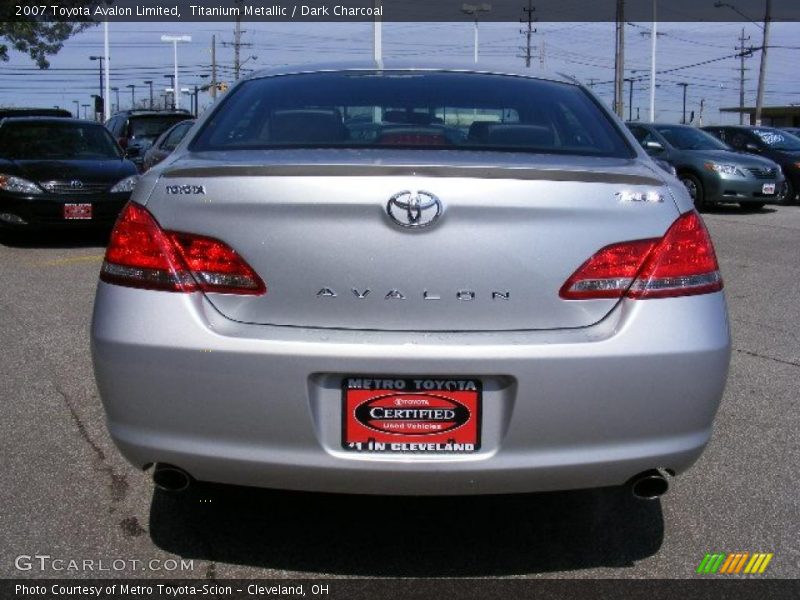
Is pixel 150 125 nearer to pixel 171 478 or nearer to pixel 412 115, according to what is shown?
pixel 412 115

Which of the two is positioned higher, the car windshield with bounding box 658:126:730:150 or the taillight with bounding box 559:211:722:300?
the car windshield with bounding box 658:126:730:150

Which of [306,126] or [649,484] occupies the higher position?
[306,126]

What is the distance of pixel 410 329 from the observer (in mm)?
2699

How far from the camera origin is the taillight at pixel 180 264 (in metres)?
2.75

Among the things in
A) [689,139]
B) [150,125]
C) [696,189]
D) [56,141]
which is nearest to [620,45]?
[689,139]

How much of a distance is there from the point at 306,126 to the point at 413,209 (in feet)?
3.11

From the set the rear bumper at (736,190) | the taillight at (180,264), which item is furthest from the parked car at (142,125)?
the taillight at (180,264)

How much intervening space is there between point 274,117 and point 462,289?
122 centimetres

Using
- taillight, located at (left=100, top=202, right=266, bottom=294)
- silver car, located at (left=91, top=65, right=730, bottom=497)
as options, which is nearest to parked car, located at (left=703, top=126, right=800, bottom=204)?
Result: silver car, located at (left=91, top=65, right=730, bottom=497)

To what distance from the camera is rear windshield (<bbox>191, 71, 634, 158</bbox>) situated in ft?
11.1

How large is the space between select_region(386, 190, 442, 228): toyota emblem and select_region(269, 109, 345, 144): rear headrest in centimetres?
78

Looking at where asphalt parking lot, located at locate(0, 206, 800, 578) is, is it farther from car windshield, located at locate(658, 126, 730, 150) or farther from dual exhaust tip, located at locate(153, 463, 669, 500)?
car windshield, located at locate(658, 126, 730, 150)

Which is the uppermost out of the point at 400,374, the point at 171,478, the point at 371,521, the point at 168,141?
the point at 168,141

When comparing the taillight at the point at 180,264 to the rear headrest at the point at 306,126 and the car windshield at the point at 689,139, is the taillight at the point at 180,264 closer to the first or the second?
the rear headrest at the point at 306,126
